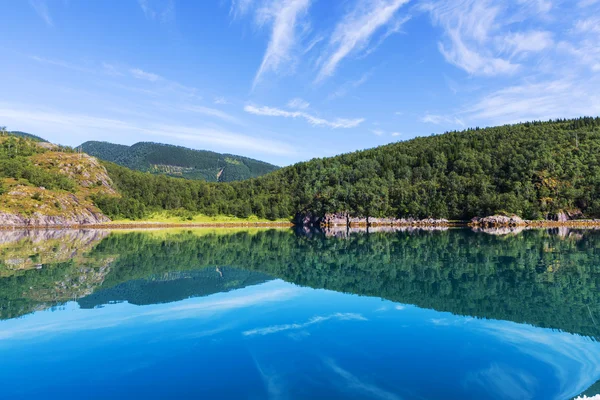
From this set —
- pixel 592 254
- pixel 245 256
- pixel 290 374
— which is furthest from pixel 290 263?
pixel 592 254

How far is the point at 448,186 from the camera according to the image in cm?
16112

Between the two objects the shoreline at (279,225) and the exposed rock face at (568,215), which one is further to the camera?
the exposed rock face at (568,215)

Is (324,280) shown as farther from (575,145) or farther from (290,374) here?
(575,145)

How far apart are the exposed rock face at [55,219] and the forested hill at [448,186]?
11.2 m

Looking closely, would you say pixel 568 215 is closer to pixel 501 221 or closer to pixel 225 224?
pixel 501 221

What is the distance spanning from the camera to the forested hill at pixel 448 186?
141 meters

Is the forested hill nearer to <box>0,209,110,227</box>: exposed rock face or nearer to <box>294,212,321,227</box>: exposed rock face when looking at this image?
<box>294,212,321,227</box>: exposed rock face

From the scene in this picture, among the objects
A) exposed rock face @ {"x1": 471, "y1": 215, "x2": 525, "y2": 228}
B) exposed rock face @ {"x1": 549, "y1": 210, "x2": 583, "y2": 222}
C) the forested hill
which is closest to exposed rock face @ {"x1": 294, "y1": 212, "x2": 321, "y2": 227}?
the forested hill

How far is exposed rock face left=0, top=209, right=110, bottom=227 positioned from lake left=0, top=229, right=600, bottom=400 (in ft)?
361

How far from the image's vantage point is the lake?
11.3m

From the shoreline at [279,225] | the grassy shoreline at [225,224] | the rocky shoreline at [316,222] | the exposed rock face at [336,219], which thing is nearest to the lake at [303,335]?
the shoreline at [279,225]

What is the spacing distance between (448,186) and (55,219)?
151796mm

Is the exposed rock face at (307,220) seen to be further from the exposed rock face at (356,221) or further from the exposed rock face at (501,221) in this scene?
the exposed rock face at (501,221)

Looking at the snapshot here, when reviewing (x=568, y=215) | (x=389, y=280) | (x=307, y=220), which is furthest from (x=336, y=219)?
(x=389, y=280)
